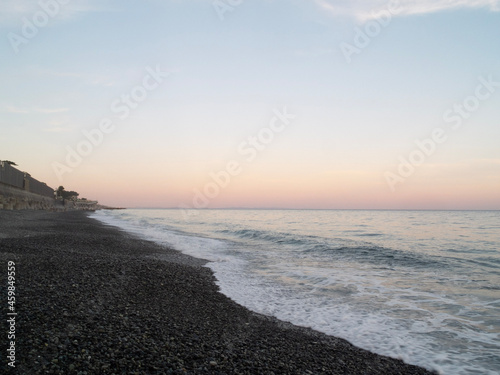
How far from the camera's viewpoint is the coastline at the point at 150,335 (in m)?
4.52

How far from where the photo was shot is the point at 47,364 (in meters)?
4.14

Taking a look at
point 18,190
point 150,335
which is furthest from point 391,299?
point 18,190

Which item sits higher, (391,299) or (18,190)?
(18,190)

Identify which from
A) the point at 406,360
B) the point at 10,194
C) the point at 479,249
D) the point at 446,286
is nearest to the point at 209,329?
the point at 406,360

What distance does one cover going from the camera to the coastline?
178 inches

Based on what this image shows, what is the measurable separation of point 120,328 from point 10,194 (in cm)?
4493

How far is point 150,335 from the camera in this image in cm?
555

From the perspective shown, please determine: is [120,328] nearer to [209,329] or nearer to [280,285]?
[209,329]
